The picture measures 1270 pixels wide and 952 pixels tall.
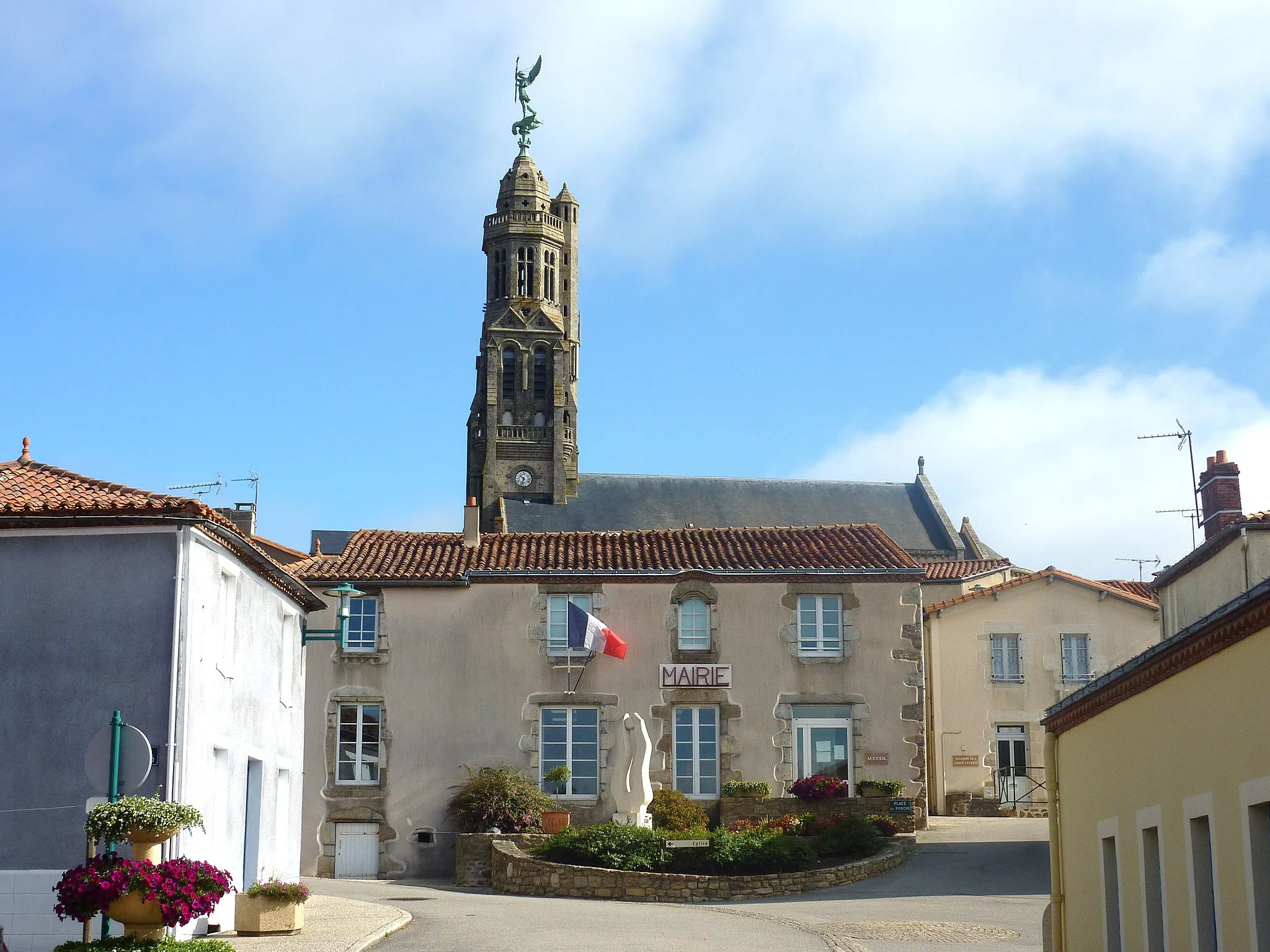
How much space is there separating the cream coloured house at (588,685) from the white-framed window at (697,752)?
0.03 meters

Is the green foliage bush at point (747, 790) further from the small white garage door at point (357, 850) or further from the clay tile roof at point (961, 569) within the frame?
the clay tile roof at point (961, 569)

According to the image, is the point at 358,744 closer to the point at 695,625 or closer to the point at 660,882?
the point at 695,625

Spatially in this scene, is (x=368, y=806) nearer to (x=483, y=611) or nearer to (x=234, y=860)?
(x=483, y=611)

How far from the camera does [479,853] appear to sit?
23.4 m

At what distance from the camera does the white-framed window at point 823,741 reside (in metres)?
26.0

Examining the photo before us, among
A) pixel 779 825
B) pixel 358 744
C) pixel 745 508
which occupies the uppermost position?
pixel 745 508

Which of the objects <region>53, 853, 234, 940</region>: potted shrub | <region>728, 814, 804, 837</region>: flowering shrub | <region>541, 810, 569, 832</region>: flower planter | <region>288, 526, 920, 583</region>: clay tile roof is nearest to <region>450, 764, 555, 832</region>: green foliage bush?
<region>541, 810, 569, 832</region>: flower planter

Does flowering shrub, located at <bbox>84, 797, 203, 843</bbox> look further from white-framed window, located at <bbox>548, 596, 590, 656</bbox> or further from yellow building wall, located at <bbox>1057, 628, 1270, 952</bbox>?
white-framed window, located at <bbox>548, 596, 590, 656</bbox>

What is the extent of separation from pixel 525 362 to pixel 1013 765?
36.2 meters

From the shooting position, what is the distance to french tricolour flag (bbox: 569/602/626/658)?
2566cm

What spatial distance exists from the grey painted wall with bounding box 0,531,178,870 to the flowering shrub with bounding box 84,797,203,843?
74.5 inches

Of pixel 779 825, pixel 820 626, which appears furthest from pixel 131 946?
pixel 820 626

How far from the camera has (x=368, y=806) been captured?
84.0ft

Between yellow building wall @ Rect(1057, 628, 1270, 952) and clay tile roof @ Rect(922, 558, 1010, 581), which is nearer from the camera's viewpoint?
yellow building wall @ Rect(1057, 628, 1270, 952)
